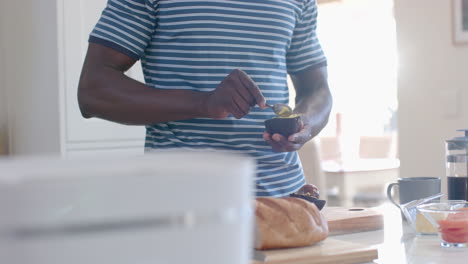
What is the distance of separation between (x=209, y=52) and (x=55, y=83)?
158 centimetres

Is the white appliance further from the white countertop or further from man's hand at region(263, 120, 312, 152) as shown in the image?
man's hand at region(263, 120, 312, 152)

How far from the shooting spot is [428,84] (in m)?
2.86

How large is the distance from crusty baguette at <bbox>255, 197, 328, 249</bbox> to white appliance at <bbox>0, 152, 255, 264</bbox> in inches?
24.7

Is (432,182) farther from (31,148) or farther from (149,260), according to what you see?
(31,148)

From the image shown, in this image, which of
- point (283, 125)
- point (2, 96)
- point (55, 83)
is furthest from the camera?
point (2, 96)

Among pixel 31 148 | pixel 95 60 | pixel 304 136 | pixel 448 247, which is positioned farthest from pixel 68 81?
pixel 448 247

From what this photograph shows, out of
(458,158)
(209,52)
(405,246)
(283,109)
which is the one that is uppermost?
(209,52)

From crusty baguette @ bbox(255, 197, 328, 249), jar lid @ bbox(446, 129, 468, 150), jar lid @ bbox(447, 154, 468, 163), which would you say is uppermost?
jar lid @ bbox(446, 129, 468, 150)

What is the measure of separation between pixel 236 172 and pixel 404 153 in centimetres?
280

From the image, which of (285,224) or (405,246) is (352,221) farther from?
(285,224)

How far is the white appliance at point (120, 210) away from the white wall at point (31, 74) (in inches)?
101

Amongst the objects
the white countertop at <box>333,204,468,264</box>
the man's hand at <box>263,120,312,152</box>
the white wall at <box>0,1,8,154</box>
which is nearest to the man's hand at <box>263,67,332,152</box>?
the man's hand at <box>263,120,312,152</box>

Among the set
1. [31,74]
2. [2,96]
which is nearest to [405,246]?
[31,74]

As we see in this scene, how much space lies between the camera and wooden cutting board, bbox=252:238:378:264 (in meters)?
0.81
